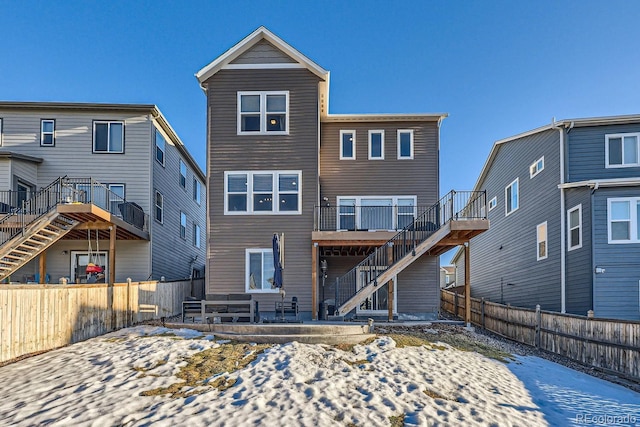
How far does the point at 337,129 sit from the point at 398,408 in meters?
12.5

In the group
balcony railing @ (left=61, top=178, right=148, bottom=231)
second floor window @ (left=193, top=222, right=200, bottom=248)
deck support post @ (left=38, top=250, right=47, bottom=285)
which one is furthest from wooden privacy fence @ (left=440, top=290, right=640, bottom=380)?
second floor window @ (left=193, top=222, right=200, bottom=248)

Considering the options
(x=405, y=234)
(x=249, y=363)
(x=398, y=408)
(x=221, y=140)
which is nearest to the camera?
(x=398, y=408)

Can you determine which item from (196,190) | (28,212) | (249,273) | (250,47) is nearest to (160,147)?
(28,212)

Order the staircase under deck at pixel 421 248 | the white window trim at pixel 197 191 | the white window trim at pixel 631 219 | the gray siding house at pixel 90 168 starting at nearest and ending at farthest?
the staircase under deck at pixel 421 248 → the white window trim at pixel 631 219 → the gray siding house at pixel 90 168 → the white window trim at pixel 197 191

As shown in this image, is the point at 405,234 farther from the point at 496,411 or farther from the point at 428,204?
the point at 496,411

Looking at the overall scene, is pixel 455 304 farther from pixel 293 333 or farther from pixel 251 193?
pixel 293 333

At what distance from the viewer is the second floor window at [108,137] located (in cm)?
1752

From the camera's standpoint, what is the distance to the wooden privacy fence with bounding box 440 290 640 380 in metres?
9.89

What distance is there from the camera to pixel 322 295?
16.2 metres

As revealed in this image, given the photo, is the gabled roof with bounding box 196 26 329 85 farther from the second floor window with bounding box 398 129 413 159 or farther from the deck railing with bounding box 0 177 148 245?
the deck railing with bounding box 0 177 148 245

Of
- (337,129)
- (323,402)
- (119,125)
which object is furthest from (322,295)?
(119,125)

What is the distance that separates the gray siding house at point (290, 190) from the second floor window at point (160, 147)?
439cm

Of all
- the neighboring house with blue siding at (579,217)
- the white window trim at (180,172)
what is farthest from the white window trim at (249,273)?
the neighboring house with blue siding at (579,217)

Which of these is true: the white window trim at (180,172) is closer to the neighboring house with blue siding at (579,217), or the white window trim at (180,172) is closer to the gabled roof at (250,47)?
the gabled roof at (250,47)
